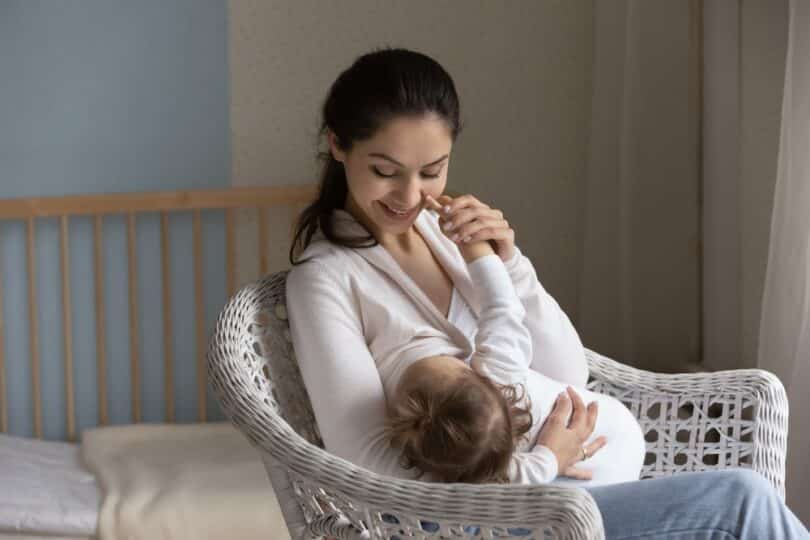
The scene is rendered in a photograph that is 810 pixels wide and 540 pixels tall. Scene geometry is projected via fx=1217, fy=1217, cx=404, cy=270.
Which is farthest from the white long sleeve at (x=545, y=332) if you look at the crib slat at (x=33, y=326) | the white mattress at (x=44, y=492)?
the crib slat at (x=33, y=326)

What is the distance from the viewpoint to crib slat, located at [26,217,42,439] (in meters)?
2.83

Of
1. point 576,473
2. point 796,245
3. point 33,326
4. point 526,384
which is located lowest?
point 33,326

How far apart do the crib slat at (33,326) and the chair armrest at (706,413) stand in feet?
4.95

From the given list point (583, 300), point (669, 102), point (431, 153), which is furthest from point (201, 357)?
point (431, 153)

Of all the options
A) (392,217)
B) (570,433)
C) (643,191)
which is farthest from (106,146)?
(570,433)

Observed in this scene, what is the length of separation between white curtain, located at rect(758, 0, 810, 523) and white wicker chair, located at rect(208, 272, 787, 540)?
22 cm

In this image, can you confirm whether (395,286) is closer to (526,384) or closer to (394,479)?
(526,384)

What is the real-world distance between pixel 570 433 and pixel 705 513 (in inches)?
10.4

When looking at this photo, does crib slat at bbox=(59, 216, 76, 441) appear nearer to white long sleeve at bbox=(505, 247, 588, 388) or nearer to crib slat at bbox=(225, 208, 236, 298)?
crib slat at bbox=(225, 208, 236, 298)

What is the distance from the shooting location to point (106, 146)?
2867 mm

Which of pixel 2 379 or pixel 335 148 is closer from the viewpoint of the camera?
pixel 335 148

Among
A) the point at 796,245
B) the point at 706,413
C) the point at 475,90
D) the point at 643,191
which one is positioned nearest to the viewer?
the point at 706,413

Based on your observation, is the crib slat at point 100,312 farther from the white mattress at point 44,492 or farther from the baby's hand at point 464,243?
the baby's hand at point 464,243

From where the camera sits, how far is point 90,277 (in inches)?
114
